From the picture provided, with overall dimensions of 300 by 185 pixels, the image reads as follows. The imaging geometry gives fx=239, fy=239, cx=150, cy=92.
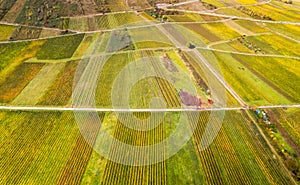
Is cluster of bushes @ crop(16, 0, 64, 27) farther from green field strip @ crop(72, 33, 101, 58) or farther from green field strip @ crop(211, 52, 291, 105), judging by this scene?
green field strip @ crop(211, 52, 291, 105)

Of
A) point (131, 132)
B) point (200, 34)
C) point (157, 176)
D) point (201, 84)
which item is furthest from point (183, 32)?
point (157, 176)

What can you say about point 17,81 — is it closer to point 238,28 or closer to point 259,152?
point 259,152

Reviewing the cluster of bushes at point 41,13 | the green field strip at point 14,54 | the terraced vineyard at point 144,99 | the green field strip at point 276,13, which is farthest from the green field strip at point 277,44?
the cluster of bushes at point 41,13

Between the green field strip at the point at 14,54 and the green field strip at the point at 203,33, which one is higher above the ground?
the green field strip at the point at 203,33

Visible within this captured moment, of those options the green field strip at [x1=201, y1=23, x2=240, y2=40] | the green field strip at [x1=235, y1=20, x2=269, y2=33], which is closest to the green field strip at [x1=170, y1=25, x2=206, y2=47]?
the green field strip at [x1=201, y1=23, x2=240, y2=40]

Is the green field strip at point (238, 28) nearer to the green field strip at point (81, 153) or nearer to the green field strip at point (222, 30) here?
the green field strip at point (222, 30)
